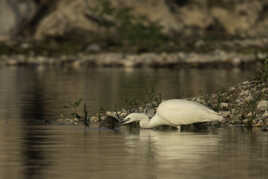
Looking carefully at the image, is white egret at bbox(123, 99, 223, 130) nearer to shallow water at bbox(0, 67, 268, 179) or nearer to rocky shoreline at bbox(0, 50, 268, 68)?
shallow water at bbox(0, 67, 268, 179)

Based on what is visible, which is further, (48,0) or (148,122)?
(48,0)

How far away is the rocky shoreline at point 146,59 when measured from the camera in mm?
38938

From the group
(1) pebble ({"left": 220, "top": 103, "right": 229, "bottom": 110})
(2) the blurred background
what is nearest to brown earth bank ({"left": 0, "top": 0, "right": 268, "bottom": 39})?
(2) the blurred background

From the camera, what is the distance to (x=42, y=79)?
30.0 metres

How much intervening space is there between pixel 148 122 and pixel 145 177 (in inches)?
192

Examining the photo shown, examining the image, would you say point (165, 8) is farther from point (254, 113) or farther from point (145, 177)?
point (145, 177)

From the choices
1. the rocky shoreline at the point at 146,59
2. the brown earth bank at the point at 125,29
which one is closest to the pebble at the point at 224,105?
the rocky shoreline at the point at 146,59

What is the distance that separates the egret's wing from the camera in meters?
14.1

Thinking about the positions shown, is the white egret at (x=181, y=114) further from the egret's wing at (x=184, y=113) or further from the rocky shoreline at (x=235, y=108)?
the rocky shoreline at (x=235, y=108)

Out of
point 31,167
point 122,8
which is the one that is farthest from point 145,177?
point 122,8

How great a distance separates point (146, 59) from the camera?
3978cm

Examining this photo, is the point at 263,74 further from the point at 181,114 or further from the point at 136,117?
the point at 181,114

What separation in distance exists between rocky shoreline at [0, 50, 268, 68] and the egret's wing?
24.0 m

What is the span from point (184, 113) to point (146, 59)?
84.1 ft
